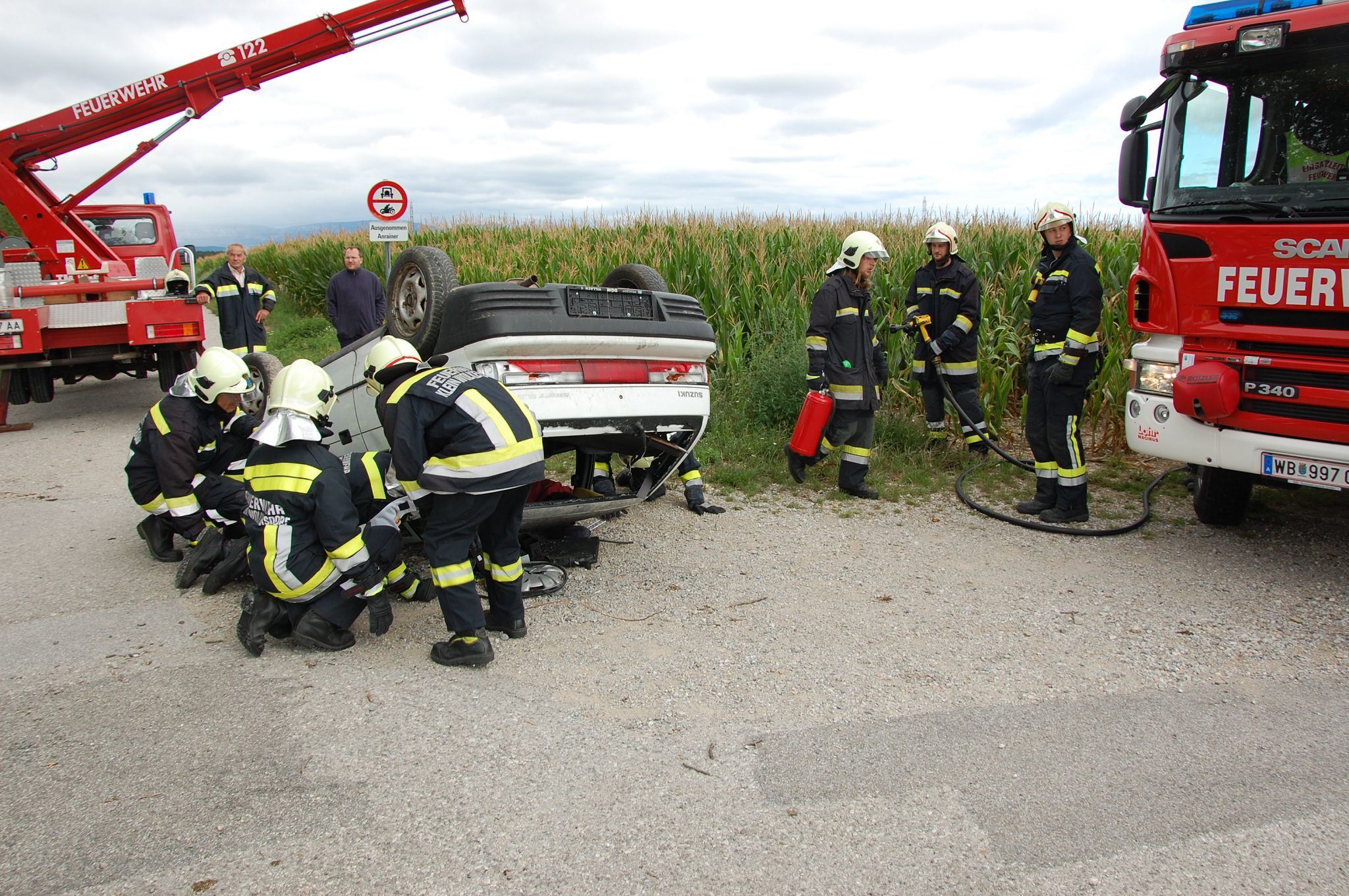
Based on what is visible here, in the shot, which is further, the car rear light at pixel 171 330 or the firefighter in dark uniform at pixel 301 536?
the car rear light at pixel 171 330

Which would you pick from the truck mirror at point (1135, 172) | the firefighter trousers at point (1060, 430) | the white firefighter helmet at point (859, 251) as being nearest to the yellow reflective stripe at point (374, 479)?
the white firefighter helmet at point (859, 251)

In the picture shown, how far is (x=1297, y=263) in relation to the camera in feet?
15.3

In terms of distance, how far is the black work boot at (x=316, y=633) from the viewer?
4.13m

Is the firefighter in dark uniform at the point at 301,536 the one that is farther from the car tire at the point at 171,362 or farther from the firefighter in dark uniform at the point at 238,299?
the car tire at the point at 171,362

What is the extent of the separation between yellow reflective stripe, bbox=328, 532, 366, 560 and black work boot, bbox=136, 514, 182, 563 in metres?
1.97

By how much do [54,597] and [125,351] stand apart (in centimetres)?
609

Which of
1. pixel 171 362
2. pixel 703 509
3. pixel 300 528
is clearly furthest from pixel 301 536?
pixel 171 362

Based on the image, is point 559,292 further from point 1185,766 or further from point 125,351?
point 125,351

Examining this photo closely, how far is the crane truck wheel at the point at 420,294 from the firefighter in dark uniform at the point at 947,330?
411 cm

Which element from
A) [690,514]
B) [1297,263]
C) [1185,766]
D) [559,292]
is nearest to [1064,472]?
[1297,263]

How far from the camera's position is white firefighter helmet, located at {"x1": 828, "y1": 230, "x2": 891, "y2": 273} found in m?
6.81

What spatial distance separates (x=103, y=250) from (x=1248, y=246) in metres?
12.9

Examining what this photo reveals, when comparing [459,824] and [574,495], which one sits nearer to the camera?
[459,824]

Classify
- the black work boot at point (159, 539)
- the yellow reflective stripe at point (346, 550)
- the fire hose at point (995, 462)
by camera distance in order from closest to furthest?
the yellow reflective stripe at point (346, 550), the black work boot at point (159, 539), the fire hose at point (995, 462)
